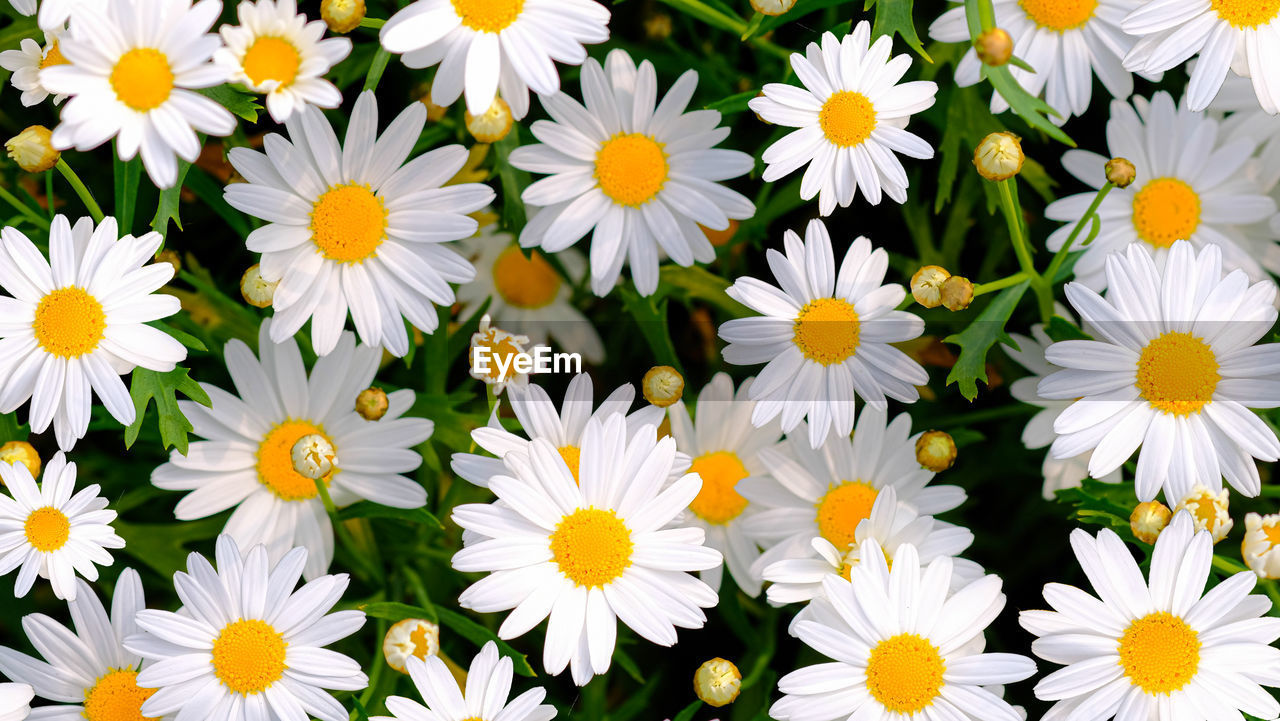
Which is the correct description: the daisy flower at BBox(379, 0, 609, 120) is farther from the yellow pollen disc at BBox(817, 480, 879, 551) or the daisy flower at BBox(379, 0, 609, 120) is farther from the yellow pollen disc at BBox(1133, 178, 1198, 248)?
the yellow pollen disc at BBox(1133, 178, 1198, 248)

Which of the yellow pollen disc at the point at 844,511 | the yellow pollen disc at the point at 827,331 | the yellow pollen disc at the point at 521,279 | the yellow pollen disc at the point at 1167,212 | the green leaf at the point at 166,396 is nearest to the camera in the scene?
the green leaf at the point at 166,396

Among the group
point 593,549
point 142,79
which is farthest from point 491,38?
point 593,549

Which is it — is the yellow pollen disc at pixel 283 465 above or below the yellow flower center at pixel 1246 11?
below

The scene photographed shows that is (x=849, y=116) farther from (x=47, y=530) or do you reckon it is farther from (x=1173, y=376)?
(x=47, y=530)

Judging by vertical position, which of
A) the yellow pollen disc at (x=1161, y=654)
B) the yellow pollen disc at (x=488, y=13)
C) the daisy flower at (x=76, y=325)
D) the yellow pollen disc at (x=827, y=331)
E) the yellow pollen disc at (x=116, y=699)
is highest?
the yellow pollen disc at (x=488, y=13)

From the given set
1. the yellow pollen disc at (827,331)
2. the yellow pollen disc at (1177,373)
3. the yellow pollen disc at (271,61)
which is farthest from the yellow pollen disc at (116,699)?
the yellow pollen disc at (1177,373)

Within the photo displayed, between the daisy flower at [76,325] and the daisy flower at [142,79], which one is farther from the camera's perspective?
the daisy flower at [76,325]

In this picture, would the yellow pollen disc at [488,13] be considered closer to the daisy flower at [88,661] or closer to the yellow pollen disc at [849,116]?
the yellow pollen disc at [849,116]
